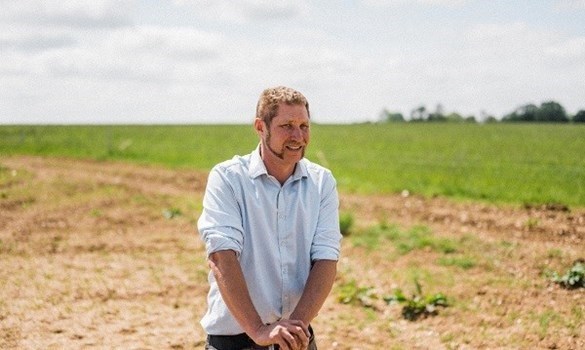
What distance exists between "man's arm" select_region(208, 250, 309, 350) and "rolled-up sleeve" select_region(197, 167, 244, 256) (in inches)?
2.0

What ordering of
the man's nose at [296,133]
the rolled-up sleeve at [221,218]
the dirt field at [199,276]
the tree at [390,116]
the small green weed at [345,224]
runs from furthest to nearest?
the tree at [390,116] < the small green weed at [345,224] < the dirt field at [199,276] < the man's nose at [296,133] < the rolled-up sleeve at [221,218]

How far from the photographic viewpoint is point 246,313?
275 cm

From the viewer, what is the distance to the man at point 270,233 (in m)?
2.86

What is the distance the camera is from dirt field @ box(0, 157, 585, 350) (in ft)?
17.4

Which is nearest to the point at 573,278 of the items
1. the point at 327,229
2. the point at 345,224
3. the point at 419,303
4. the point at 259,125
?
the point at 419,303

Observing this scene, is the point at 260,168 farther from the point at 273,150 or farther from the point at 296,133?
the point at 296,133

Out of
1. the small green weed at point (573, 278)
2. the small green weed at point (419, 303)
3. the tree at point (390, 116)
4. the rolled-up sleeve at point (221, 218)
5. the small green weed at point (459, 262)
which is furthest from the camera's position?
the tree at point (390, 116)

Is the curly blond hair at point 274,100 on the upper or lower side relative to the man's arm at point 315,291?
upper

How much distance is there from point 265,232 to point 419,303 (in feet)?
11.6

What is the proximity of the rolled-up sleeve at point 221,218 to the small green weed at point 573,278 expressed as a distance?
4.96 metres

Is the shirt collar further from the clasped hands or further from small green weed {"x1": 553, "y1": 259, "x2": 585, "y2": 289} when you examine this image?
small green weed {"x1": 553, "y1": 259, "x2": 585, "y2": 289}

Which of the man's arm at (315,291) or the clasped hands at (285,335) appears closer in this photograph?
the clasped hands at (285,335)

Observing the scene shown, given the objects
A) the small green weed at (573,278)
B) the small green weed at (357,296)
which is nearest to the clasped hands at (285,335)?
the small green weed at (357,296)

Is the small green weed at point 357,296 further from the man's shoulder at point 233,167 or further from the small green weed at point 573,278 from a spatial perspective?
the man's shoulder at point 233,167
